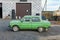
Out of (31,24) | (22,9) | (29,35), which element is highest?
(22,9)

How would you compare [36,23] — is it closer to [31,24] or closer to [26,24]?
[31,24]

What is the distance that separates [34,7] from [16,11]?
11.6ft

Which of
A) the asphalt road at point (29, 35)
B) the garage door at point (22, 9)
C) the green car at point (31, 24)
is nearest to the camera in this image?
the asphalt road at point (29, 35)

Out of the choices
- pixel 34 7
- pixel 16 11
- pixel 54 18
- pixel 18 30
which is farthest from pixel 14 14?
pixel 18 30

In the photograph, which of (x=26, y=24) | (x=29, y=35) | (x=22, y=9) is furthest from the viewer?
(x=22, y=9)

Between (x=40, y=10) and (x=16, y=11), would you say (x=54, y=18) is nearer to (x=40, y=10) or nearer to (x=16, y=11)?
(x=40, y=10)

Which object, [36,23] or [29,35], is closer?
[29,35]

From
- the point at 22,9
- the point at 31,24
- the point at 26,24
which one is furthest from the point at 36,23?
the point at 22,9

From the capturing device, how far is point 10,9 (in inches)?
1642

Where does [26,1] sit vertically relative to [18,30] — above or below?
above

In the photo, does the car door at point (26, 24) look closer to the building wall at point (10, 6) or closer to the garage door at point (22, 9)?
the garage door at point (22, 9)

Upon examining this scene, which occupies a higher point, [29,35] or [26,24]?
[26,24]

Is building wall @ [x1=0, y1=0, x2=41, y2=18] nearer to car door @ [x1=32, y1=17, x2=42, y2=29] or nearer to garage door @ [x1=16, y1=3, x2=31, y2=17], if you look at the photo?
garage door @ [x1=16, y1=3, x2=31, y2=17]

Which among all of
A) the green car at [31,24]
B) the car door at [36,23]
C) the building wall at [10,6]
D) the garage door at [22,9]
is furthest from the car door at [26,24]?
the building wall at [10,6]
